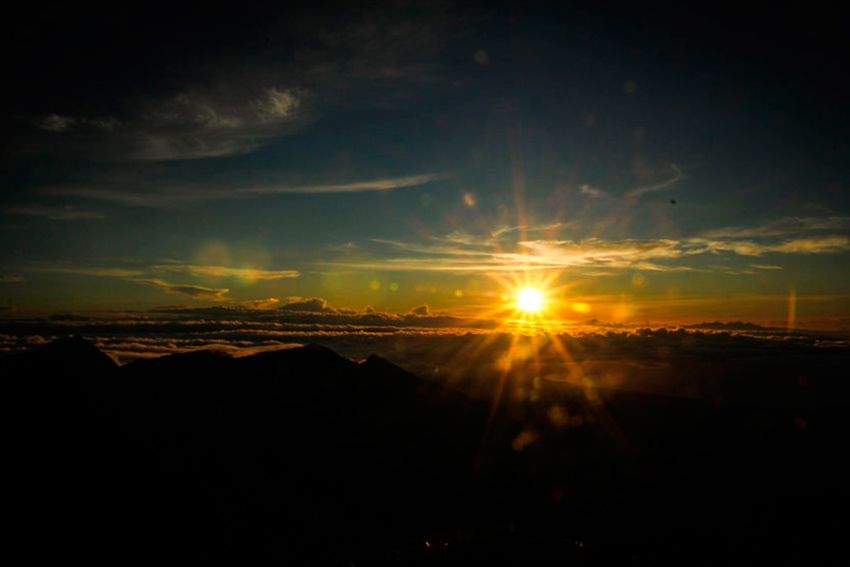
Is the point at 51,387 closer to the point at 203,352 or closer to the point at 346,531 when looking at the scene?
the point at 203,352

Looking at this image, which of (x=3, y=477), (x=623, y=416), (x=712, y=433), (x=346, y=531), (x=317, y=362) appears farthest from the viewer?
(x=623, y=416)

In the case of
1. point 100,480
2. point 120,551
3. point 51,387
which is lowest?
point 120,551

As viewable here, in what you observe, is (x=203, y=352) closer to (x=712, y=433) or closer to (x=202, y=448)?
(x=202, y=448)

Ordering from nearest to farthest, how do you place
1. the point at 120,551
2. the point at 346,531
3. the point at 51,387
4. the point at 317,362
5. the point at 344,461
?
the point at 120,551, the point at 346,531, the point at 51,387, the point at 344,461, the point at 317,362

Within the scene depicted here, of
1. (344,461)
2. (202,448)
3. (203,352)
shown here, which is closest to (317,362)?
(203,352)

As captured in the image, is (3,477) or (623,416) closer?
(3,477)

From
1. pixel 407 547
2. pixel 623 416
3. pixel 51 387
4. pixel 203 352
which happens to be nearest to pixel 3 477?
pixel 51 387

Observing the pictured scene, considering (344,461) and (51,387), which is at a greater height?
(51,387)
